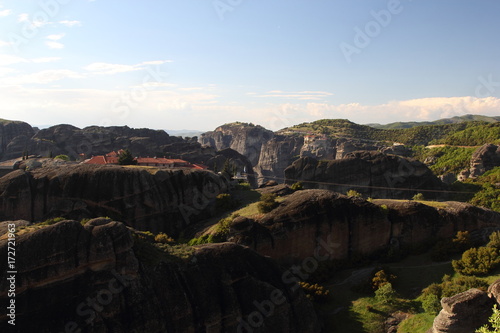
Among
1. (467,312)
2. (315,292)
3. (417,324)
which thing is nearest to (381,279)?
(417,324)

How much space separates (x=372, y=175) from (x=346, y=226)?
40.8 m

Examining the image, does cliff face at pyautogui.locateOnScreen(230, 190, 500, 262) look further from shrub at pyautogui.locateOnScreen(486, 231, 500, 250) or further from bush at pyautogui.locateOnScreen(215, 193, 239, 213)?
bush at pyautogui.locateOnScreen(215, 193, 239, 213)

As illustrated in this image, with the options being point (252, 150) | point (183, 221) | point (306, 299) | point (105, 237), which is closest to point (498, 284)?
point (306, 299)

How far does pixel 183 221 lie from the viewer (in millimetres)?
41094

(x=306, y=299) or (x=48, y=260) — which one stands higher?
(x=48, y=260)

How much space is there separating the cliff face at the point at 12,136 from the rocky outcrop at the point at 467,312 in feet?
427

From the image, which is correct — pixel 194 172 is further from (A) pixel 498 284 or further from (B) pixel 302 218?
(A) pixel 498 284

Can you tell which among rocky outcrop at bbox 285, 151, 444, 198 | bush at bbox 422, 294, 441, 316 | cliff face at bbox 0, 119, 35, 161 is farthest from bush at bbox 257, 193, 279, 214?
cliff face at bbox 0, 119, 35, 161

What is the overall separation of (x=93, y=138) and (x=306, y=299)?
113233mm

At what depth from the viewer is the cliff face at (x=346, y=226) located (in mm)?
30219

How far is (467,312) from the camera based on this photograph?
752 inches

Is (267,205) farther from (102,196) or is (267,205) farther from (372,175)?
(372,175)

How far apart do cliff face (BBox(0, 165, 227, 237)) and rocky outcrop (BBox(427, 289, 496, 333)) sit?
91.5 ft

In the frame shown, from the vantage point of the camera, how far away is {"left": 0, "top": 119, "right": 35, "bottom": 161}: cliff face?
12119cm
